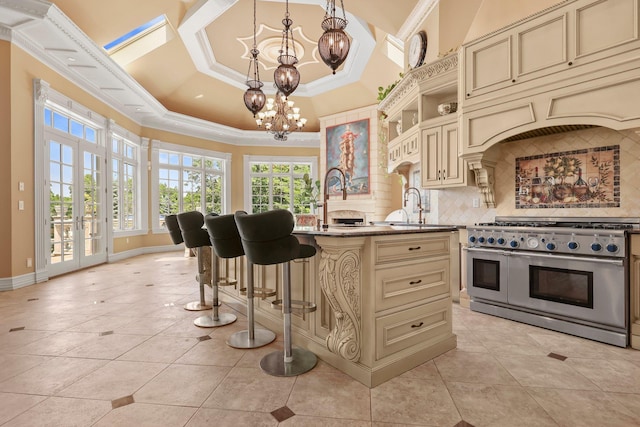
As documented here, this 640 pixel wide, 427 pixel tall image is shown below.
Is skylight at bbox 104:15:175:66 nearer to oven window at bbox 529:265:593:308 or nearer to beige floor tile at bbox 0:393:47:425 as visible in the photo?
beige floor tile at bbox 0:393:47:425

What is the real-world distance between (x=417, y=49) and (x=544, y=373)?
452cm

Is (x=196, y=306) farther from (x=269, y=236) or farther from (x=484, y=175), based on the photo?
(x=484, y=175)

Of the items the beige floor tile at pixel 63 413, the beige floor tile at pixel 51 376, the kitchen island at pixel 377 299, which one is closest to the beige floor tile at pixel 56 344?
the beige floor tile at pixel 51 376

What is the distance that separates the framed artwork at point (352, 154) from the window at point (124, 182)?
→ 4.94 m

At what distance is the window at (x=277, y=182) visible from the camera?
10656 mm

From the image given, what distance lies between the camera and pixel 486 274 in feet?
11.0

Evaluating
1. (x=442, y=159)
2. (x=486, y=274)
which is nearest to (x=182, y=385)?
(x=486, y=274)

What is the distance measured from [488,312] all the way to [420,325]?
1493mm

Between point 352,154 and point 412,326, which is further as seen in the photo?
point 352,154

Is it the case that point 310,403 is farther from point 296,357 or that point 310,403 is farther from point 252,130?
point 252,130

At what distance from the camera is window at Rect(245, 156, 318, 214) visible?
10.7 metres

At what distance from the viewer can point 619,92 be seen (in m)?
2.66

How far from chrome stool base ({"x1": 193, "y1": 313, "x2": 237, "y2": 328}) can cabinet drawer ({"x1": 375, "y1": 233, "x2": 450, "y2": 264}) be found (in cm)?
182

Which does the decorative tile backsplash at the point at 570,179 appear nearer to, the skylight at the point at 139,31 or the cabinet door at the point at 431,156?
the cabinet door at the point at 431,156
